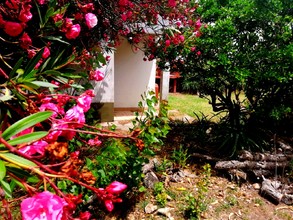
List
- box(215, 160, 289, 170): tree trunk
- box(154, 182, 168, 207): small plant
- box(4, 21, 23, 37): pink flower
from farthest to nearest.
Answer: box(215, 160, 289, 170): tree trunk, box(154, 182, 168, 207): small plant, box(4, 21, 23, 37): pink flower

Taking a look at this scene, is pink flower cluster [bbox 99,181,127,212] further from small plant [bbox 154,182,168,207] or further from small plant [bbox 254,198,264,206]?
small plant [bbox 254,198,264,206]

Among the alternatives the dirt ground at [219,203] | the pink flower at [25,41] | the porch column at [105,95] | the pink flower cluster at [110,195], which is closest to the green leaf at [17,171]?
the pink flower cluster at [110,195]

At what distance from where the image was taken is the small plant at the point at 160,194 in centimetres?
275

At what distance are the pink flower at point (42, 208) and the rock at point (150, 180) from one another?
2.58 m

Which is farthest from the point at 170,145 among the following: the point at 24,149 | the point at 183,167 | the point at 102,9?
the point at 24,149

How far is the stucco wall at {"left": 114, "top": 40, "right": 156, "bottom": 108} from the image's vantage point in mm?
7098

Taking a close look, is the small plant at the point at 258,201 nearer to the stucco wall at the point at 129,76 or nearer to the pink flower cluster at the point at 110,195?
the pink flower cluster at the point at 110,195

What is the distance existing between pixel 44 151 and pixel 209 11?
374 cm

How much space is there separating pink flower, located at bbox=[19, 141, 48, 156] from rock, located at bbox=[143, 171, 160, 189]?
2.42m

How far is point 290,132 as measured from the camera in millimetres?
4840

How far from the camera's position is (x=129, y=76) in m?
7.33

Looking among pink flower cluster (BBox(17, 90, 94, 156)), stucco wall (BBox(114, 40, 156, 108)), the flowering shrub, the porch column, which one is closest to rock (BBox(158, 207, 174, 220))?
the flowering shrub

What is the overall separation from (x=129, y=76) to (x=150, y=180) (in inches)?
185

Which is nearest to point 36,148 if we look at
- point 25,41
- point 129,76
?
point 25,41
